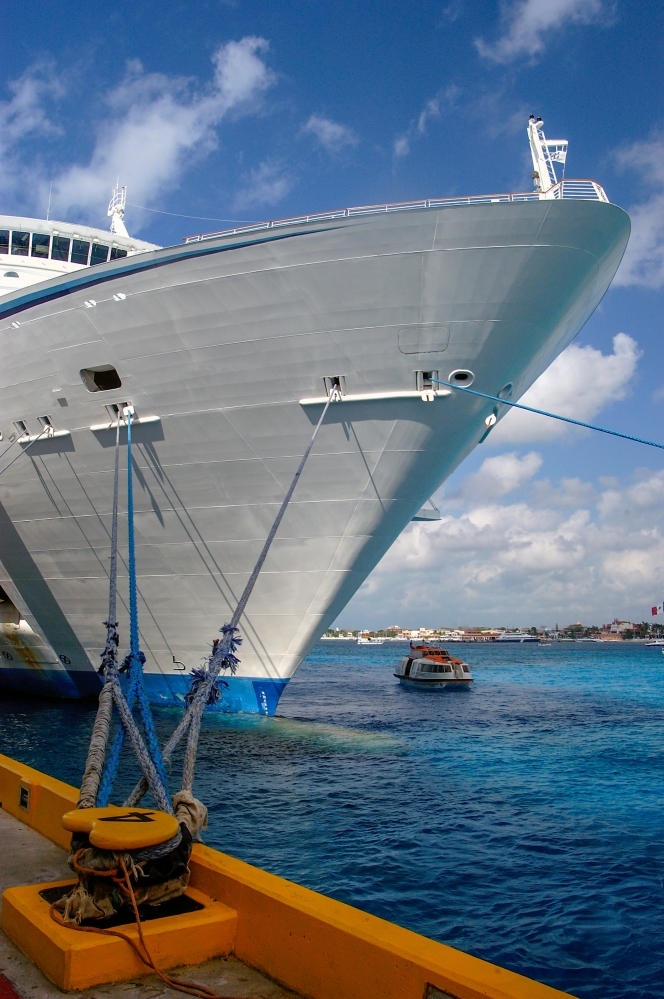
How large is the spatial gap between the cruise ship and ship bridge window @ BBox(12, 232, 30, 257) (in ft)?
19.8

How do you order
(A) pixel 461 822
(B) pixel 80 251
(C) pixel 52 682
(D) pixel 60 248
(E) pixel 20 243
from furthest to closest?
(B) pixel 80 251 < (D) pixel 60 248 < (E) pixel 20 243 < (C) pixel 52 682 < (A) pixel 461 822

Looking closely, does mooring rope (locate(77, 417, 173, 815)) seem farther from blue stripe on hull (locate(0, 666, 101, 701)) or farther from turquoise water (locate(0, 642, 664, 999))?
blue stripe on hull (locate(0, 666, 101, 701))

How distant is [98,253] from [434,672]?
2913 cm

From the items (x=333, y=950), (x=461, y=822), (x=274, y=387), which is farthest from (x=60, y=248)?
(x=333, y=950)

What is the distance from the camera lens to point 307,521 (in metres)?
12.3

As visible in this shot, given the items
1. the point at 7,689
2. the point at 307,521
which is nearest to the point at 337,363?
the point at 307,521

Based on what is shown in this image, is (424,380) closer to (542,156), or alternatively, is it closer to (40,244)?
(542,156)

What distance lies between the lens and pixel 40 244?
60.1ft

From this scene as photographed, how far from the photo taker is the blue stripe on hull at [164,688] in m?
13.5

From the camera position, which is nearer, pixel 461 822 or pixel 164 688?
pixel 461 822

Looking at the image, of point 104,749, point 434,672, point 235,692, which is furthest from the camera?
point 434,672

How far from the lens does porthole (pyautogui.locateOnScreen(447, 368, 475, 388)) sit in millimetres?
10938

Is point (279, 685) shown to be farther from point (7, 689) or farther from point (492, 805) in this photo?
point (7, 689)

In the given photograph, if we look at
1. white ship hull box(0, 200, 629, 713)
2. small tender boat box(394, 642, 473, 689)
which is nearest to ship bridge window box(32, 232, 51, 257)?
white ship hull box(0, 200, 629, 713)
